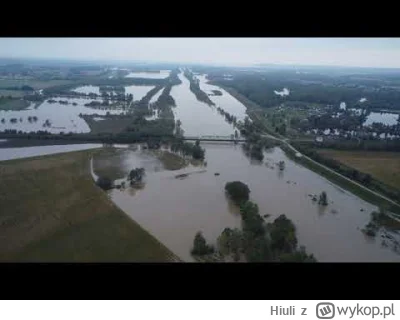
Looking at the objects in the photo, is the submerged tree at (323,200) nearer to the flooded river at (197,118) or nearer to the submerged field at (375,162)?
the submerged field at (375,162)

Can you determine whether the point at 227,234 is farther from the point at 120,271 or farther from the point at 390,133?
the point at 390,133

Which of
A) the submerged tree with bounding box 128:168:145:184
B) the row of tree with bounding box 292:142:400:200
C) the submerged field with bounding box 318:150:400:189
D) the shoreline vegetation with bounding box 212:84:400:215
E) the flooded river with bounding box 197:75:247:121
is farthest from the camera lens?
the flooded river with bounding box 197:75:247:121

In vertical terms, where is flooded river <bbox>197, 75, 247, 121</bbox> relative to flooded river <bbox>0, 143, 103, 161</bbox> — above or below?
above

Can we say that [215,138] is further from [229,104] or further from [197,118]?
[229,104]

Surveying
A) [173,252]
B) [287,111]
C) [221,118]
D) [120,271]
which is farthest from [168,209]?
[287,111]

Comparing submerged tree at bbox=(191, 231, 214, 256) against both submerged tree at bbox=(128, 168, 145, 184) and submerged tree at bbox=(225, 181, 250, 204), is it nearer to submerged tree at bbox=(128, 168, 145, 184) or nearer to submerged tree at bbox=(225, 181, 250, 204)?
A: submerged tree at bbox=(225, 181, 250, 204)

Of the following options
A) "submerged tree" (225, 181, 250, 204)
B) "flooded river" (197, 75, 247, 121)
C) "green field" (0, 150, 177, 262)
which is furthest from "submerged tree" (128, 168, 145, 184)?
"flooded river" (197, 75, 247, 121)

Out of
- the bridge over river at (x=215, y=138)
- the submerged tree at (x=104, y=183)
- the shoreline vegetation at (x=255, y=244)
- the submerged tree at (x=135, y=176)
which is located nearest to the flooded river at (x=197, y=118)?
the bridge over river at (x=215, y=138)
